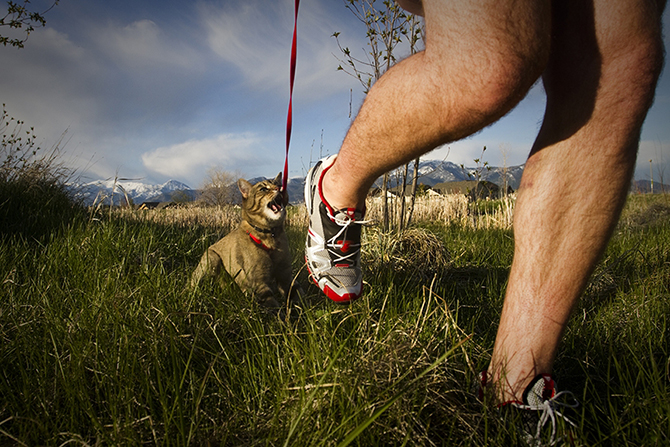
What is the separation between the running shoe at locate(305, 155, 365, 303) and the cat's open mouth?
130 cm

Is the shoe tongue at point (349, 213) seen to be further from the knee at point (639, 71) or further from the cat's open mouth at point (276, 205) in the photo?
the cat's open mouth at point (276, 205)

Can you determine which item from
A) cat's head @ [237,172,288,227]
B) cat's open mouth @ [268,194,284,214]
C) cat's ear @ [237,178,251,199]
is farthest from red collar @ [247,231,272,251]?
cat's ear @ [237,178,251,199]

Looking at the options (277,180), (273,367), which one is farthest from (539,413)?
(277,180)

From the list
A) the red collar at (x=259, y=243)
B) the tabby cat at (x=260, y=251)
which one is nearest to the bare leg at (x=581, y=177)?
the tabby cat at (x=260, y=251)

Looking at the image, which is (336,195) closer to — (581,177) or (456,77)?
(456,77)

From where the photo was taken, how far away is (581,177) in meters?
1.07

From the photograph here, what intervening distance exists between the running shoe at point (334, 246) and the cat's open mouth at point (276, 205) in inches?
51.2

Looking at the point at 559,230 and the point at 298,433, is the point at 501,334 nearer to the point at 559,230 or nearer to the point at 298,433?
the point at 559,230

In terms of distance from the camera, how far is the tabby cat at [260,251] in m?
2.68

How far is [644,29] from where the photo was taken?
101cm

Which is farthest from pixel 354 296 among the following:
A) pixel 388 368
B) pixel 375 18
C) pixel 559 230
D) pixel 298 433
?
pixel 375 18

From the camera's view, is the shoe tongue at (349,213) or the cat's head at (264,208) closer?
the shoe tongue at (349,213)

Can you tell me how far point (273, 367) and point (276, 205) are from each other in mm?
1897

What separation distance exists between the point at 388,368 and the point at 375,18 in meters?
3.80
